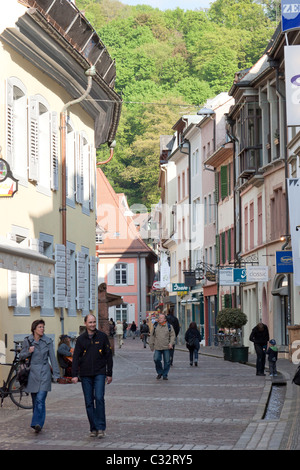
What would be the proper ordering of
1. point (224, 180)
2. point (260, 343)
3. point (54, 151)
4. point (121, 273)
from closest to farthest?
point (54, 151), point (260, 343), point (224, 180), point (121, 273)

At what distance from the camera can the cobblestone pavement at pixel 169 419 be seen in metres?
11.7

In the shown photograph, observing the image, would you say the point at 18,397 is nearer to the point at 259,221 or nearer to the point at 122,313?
the point at 259,221

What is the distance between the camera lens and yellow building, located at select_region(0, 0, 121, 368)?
66.7 feet

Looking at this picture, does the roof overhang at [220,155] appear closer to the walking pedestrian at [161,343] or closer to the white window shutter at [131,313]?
the walking pedestrian at [161,343]

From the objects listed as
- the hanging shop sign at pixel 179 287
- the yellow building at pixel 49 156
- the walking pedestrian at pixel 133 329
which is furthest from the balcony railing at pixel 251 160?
the walking pedestrian at pixel 133 329

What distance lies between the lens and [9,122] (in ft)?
67.8

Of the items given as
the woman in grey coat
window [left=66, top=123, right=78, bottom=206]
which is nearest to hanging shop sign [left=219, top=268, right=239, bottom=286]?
window [left=66, top=123, right=78, bottom=206]

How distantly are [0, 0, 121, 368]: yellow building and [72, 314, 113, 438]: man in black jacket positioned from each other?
10.2 ft

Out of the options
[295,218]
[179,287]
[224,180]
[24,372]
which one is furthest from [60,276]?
[179,287]

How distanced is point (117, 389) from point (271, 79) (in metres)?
21.3

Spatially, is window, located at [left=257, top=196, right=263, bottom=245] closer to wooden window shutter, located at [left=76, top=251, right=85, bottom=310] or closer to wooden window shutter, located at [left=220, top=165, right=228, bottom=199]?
wooden window shutter, located at [left=220, top=165, right=228, bottom=199]

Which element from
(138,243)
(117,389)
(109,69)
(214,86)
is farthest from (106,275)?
(117,389)

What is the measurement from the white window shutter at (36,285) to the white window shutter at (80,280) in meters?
4.08

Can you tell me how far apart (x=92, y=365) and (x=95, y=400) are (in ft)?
1.56
